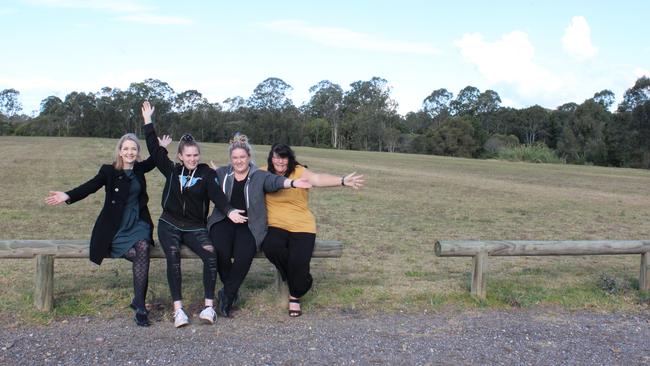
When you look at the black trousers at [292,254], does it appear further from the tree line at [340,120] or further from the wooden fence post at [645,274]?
the tree line at [340,120]

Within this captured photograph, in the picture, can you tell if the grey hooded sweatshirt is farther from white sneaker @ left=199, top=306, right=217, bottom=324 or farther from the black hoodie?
white sneaker @ left=199, top=306, right=217, bottom=324

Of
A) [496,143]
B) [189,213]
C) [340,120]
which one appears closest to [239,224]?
[189,213]

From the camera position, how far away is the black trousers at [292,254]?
5078mm

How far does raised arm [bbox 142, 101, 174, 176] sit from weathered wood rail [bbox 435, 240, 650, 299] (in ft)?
8.80

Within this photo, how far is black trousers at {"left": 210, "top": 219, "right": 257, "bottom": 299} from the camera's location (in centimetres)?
498

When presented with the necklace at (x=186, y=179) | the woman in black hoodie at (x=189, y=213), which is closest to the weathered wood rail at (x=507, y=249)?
the woman in black hoodie at (x=189, y=213)

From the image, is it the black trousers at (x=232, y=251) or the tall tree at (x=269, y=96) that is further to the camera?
the tall tree at (x=269, y=96)

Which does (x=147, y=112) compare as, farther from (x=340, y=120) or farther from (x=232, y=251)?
(x=340, y=120)

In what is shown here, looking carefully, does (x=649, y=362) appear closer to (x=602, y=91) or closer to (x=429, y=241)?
(x=429, y=241)

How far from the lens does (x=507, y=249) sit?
564 cm

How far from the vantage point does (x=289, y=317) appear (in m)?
5.04

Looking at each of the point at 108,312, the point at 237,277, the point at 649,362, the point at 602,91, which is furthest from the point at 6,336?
the point at 602,91

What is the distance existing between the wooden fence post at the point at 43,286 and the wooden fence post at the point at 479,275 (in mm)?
3964

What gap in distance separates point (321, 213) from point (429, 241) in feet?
11.2
